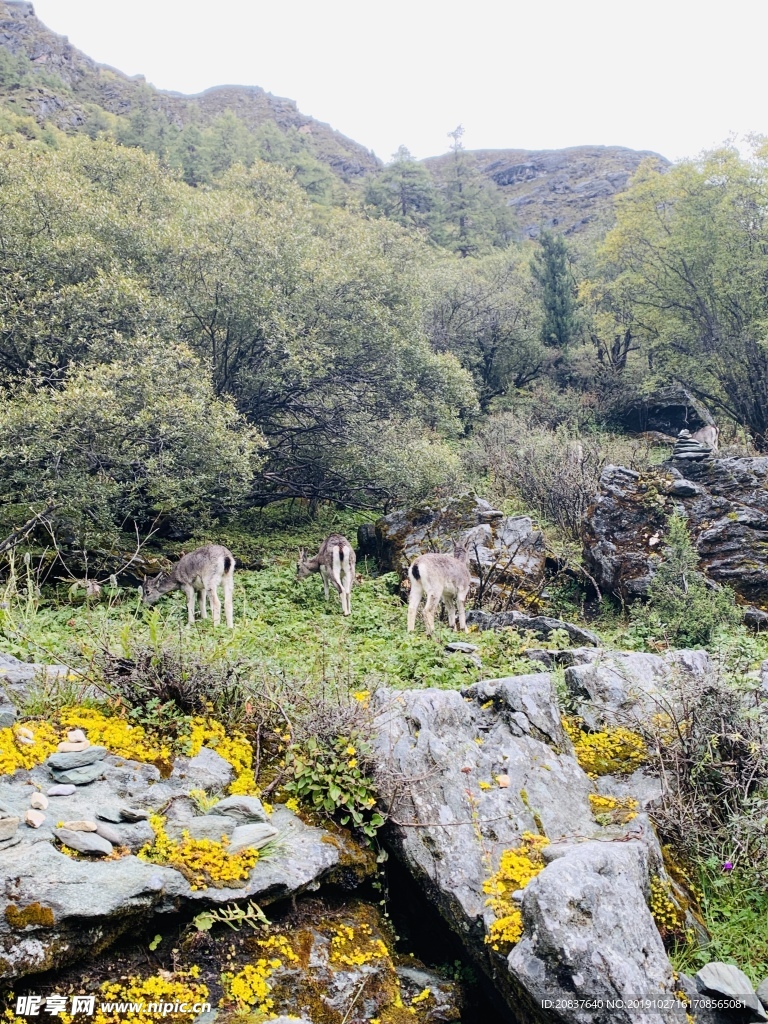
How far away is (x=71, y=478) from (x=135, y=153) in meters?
17.5

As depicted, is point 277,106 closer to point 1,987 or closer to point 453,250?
point 453,250

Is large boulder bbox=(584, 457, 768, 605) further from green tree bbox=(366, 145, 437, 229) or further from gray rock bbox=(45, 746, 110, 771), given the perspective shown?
green tree bbox=(366, 145, 437, 229)

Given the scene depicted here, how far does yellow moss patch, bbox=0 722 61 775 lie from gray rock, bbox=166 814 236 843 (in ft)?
3.57

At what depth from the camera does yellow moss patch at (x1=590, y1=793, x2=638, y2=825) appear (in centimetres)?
505

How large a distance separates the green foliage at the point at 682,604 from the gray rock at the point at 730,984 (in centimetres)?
604

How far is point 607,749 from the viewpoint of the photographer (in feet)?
20.4

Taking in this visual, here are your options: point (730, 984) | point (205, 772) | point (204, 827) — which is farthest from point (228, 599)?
point (730, 984)

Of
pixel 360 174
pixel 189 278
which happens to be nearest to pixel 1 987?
pixel 189 278

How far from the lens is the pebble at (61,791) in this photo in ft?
14.6

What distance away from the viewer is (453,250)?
5319cm

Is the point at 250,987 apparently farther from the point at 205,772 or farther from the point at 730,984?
the point at 730,984

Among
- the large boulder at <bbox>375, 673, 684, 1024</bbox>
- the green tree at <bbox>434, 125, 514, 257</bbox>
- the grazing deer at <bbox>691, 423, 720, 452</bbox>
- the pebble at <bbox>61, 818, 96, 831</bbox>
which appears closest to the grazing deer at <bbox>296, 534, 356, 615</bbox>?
the large boulder at <bbox>375, 673, 684, 1024</bbox>

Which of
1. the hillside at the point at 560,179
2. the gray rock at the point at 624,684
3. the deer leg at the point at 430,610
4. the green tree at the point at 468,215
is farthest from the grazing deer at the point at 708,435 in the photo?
the hillside at the point at 560,179

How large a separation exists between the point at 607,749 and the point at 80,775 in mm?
4488
